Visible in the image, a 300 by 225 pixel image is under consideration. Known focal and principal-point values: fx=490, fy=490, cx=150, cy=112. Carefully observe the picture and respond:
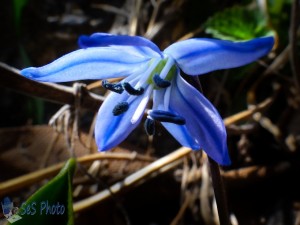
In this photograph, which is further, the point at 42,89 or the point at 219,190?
Result: the point at 42,89

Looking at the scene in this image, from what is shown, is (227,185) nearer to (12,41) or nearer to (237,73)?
(237,73)

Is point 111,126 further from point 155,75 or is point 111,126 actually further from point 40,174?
point 40,174

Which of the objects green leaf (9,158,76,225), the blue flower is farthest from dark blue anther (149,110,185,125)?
green leaf (9,158,76,225)

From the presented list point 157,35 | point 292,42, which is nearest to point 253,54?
point 292,42

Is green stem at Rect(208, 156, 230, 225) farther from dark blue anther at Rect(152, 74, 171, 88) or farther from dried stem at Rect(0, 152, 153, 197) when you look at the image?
dried stem at Rect(0, 152, 153, 197)

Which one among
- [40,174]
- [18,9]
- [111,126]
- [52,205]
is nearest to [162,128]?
[40,174]

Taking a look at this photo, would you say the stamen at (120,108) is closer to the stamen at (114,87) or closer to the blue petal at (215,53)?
the stamen at (114,87)
